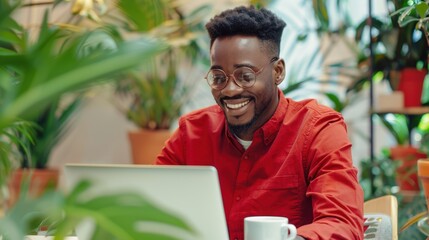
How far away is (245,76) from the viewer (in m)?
2.05

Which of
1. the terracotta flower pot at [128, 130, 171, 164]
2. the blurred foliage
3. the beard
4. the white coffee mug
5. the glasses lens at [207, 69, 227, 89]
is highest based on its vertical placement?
the glasses lens at [207, 69, 227, 89]

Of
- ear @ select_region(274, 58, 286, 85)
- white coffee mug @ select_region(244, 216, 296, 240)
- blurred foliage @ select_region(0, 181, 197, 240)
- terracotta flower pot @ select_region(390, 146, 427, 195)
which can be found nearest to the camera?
blurred foliage @ select_region(0, 181, 197, 240)

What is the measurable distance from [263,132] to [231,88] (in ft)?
0.54

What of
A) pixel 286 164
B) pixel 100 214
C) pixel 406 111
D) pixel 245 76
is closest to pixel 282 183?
pixel 286 164

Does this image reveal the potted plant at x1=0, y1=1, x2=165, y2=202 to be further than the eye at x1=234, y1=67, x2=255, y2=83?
No

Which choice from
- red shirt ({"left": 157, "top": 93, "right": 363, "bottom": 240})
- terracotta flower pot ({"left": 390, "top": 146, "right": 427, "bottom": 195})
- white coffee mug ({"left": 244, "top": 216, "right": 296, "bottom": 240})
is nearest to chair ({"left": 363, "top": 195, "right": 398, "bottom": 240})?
red shirt ({"left": 157, "top": 93, "right": 363, "bottom": 240})

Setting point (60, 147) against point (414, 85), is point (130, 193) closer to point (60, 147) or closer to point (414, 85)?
point (414, 85)

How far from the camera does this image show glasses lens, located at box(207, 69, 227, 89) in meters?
2.05

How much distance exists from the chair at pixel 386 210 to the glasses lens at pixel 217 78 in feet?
1.60

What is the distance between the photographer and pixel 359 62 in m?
4.59

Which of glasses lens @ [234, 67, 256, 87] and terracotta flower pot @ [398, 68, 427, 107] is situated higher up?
glasses lens @ [234, 67, 256, 87]

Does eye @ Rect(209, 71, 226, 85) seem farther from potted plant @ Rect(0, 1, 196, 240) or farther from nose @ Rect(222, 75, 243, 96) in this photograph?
potted plant @ Rect(0, 1, 196, 240)

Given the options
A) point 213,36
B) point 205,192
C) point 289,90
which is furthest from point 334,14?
point 205,192

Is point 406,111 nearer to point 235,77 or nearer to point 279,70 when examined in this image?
point 279,70
